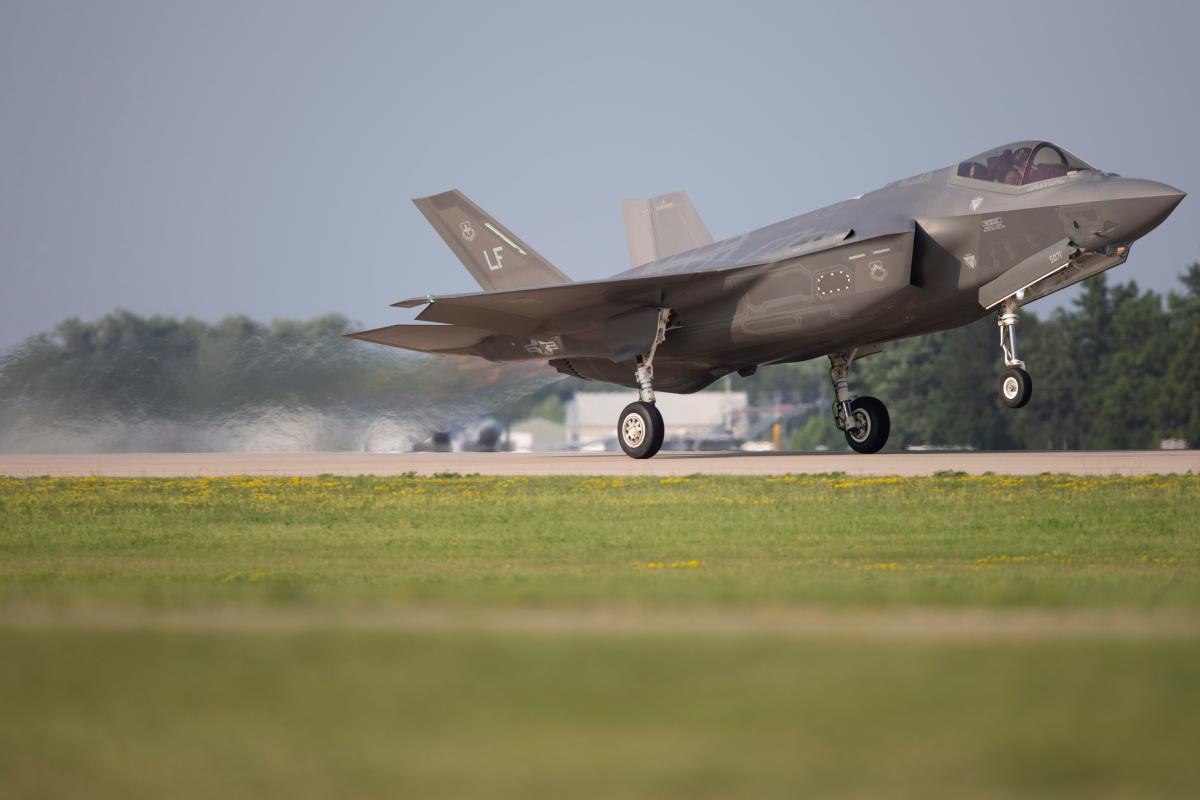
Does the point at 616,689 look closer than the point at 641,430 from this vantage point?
Yes

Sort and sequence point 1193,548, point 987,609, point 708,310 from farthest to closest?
point 708,310
point 1193,548
point 987,609

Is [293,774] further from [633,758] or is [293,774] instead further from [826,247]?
[826,247]

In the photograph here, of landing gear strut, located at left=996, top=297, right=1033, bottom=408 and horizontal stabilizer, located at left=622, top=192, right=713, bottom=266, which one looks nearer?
landing gear strut, located at left=996, top=297, right=1033, bottom=408

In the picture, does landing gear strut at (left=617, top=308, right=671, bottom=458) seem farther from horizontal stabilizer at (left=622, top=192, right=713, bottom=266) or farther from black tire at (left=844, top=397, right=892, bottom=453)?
horizontal stabilizer at (left=622, top=192, right=713, bottom=266)

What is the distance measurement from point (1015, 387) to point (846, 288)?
266 cm

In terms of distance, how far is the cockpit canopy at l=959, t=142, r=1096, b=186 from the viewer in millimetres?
18281

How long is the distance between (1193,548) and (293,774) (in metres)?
9.08

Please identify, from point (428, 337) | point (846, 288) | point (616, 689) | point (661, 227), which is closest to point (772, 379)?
point (661, 227)

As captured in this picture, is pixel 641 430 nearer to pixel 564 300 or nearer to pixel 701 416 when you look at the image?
pixel 564 300

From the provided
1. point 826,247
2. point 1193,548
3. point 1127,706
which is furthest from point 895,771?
point 826,247

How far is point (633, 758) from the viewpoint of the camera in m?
3.11

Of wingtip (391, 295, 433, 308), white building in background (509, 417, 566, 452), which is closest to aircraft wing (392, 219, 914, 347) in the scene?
wingtip (391, 295, 433, 308)

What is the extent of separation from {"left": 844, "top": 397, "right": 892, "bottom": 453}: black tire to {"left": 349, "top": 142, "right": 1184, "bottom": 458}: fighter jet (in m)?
0.02

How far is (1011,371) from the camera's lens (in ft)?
60.6
